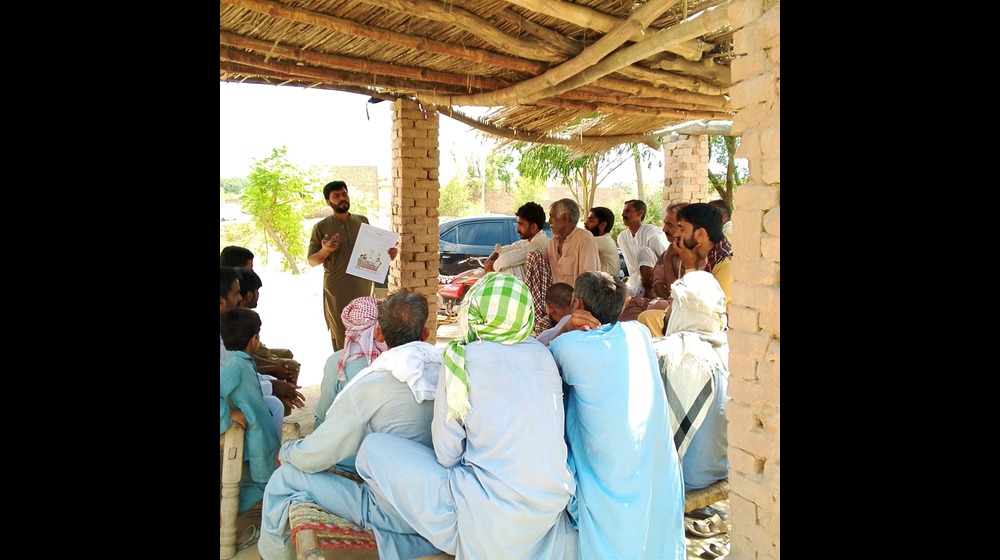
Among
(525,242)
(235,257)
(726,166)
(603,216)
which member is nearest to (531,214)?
(525,242)

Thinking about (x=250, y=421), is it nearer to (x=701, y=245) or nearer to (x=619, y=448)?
(x=619, y=448)

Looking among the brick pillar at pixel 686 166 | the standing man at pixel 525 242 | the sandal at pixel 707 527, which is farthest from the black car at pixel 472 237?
the sandal at pixel 707 527

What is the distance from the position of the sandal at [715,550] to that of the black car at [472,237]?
10246 mm

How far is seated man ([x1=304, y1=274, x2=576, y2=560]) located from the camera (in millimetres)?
2619

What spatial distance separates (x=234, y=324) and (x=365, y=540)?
1.32 m

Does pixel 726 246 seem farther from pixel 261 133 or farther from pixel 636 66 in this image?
pixel 261 133

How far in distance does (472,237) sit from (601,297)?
10864mm

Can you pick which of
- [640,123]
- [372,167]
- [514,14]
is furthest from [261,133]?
[514,14]

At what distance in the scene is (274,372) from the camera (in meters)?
4.31

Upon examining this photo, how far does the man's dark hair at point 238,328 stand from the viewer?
11.7ft

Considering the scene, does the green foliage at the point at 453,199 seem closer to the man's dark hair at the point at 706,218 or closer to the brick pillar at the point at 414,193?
the brick pillar at the point at 414,193

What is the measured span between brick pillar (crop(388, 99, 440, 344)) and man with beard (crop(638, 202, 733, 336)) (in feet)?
10.3

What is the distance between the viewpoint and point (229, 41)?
489 centimetres

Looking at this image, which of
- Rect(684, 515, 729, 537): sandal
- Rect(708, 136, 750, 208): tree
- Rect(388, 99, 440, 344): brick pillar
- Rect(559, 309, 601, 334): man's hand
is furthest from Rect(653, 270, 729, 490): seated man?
Rect(708, 136, 750, 208): tree
